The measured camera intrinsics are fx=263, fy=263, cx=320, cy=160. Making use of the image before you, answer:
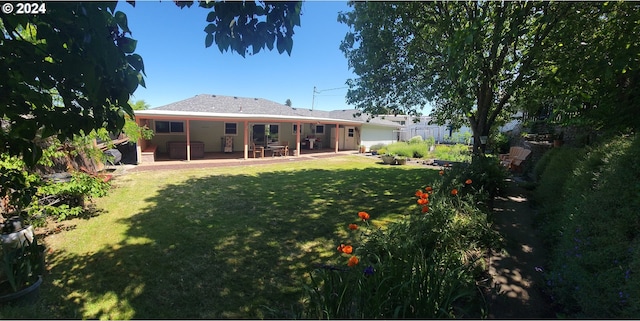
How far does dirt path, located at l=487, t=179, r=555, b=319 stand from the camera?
8.05 feet

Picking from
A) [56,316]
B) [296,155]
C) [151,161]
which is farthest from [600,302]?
[296,155]

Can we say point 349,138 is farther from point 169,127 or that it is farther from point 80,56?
point 80,56

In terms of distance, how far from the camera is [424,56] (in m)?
7.09

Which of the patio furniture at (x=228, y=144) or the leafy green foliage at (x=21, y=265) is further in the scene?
the patio furniture at (x=228, y=144)

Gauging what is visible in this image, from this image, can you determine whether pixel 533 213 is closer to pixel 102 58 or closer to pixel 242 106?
pixel 102 58

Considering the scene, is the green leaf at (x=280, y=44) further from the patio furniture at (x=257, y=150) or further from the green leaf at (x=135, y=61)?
→ the patio furniture at (x=257, y=150)

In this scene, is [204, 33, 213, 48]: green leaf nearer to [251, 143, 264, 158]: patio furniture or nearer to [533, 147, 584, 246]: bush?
[533, 147, 584, 246]: bush

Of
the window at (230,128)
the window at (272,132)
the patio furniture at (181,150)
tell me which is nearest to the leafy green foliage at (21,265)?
the patio furniture at (181,150)

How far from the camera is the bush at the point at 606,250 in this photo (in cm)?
192

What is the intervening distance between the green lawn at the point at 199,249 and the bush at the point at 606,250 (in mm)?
2355

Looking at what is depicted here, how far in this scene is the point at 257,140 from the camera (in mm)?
19031

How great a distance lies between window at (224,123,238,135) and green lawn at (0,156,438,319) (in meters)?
9.09

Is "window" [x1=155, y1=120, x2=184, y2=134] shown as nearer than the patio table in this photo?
Yes

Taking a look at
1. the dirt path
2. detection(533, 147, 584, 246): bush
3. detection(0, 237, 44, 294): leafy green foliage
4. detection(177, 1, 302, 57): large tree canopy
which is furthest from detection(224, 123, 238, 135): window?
detection(177, 1, 302, 57): large tree canopy
